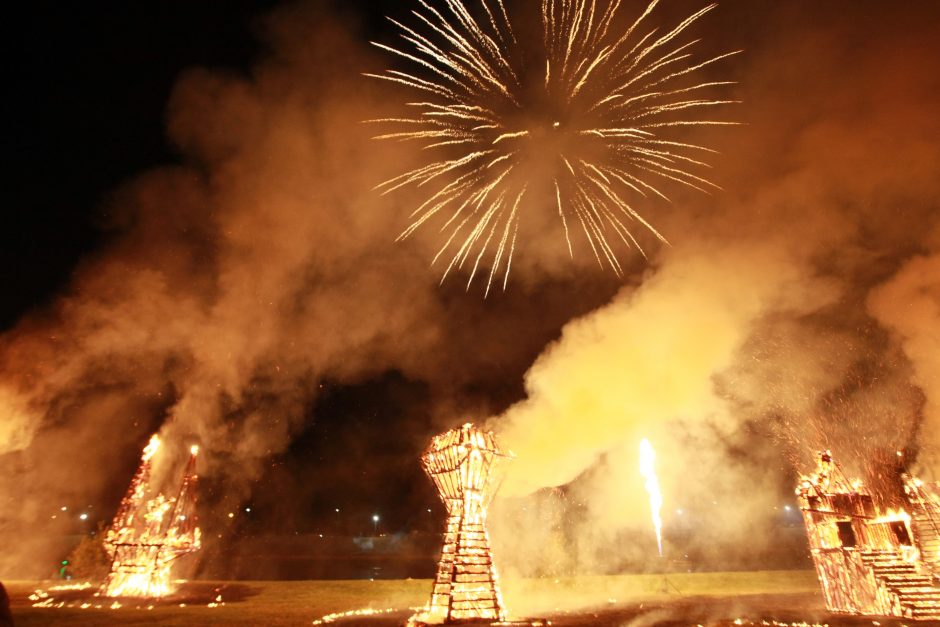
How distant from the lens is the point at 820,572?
12633mm

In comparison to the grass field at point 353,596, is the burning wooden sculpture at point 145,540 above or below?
above

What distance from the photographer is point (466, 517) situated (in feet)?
34.6

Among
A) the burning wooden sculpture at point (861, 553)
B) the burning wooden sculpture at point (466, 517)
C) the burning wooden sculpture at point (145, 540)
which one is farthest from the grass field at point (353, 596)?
the burning wooden sculpture at point (861, 553)

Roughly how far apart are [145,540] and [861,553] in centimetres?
1792

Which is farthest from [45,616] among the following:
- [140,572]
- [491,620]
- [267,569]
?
[267,569]

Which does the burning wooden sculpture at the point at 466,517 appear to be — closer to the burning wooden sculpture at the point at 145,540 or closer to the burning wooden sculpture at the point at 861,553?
the burning wooden sculpture at the point at 861,553

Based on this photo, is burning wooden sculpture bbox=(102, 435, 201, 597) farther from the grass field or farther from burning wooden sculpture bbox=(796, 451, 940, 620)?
burning wooden sculpture bbox=(796, 451, 940, 620)

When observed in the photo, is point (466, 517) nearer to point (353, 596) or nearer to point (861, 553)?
point (353, 596)

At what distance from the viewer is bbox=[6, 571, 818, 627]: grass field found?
10.8m

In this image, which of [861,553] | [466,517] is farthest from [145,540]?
[861,553]

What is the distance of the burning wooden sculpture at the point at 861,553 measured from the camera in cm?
1109

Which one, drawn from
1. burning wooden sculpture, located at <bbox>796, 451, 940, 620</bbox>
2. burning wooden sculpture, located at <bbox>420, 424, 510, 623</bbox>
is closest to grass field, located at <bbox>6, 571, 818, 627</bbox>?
burning wooden sculpture, located at <bbox>420, 424, 510, 623</bbox>

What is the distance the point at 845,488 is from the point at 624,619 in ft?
20.3

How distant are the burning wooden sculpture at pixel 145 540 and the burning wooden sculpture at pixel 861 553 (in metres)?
16.4
